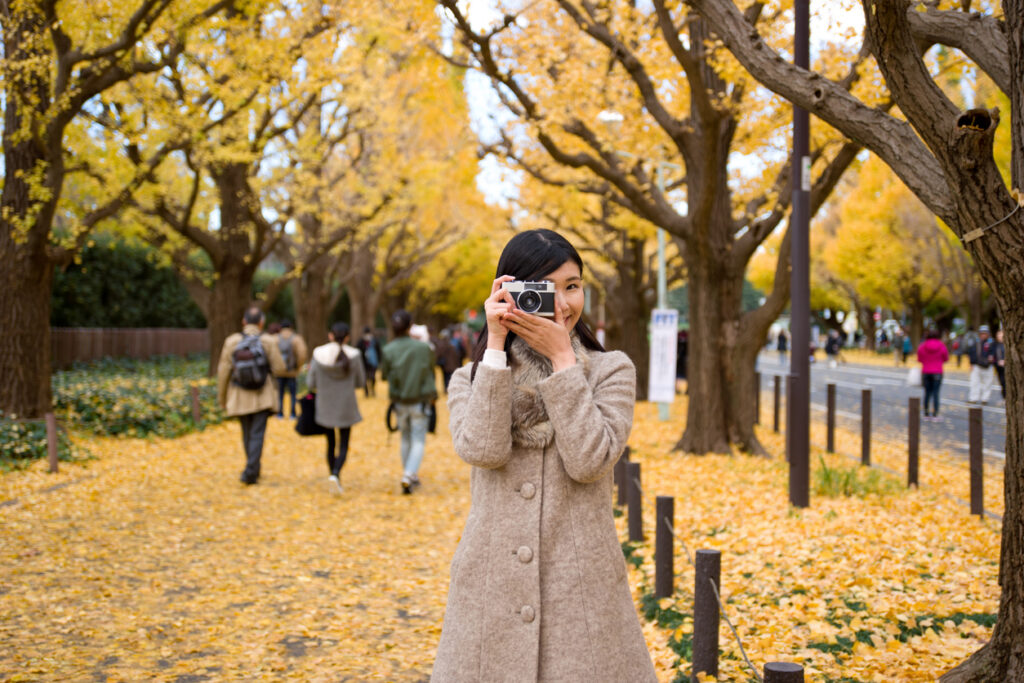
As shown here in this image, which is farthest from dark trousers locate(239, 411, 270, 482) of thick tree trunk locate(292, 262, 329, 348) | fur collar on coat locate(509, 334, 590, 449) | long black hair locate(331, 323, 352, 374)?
thick tree trunk locate(292, 262, 329, 348)

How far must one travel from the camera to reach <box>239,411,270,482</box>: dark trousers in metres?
10.1

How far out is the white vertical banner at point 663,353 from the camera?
1531 centimetres

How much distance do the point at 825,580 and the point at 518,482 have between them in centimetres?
426

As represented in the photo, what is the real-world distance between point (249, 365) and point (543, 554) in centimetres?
811

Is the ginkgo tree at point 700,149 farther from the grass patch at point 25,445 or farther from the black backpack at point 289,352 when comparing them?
the grass patch at point 25,445

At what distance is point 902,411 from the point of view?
1877 centimetres

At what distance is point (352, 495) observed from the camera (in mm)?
9992

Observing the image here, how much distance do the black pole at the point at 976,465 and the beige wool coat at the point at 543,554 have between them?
6.64 meters

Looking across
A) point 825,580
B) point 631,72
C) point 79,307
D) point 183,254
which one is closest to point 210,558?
point 825,580

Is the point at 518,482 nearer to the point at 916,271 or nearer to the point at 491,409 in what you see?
the point at 491,409

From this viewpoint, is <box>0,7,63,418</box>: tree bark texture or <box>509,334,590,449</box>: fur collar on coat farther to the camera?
<box>0,7,63,418</box>: tree bark texture

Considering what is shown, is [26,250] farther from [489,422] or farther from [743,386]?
[489,422]

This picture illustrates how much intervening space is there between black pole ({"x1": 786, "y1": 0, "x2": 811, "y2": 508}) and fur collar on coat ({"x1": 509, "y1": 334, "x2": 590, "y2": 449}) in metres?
6.41

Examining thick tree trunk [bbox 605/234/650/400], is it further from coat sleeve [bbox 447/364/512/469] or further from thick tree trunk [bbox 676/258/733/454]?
coat sleeve [bbox 447/364/512/469]
